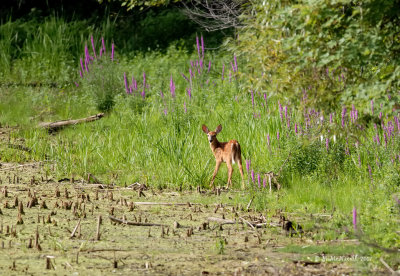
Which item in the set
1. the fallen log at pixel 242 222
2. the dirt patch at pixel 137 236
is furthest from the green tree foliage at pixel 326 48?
the dirt patch at pixel 137 236

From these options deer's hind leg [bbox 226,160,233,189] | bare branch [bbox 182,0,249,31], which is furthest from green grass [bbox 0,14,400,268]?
bare branch [bbox 182,0,249,31]

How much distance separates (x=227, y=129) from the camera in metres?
10.3

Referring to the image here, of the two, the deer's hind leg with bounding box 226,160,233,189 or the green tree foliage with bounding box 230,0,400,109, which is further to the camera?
the deer's hind leg with bounding box 226,160,233,189

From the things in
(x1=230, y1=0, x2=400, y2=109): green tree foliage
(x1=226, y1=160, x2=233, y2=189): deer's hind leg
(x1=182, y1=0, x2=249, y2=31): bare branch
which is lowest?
(x1=226, y1=160, x2=233, y2=189): deer's hind leg

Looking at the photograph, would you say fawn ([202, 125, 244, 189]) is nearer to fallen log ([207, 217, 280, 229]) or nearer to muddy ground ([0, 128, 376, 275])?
muddy ground ([0, 128, 376, 275])

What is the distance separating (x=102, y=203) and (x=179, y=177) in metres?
1.30

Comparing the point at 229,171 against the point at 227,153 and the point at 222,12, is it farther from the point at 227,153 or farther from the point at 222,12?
the point at 222,12

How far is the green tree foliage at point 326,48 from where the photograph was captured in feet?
18.2

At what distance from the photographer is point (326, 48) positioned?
5.76m

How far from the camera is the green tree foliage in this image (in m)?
5.56

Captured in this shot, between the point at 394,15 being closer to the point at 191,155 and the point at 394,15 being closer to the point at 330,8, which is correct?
the point at 330,8

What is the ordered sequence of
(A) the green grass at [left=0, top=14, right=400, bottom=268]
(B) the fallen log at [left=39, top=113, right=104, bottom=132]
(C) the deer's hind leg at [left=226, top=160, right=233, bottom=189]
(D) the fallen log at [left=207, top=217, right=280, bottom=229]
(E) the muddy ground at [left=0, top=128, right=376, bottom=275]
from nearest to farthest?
(E) the muddy ground at [left=0, top=128, right=376, bottom=275] < (D) the fallen log at [left=207, top=217, right=280, bottom=229] < (A) the green grass at [left=0, top=14, right=400, bottom=268] < (C) the deer's hind leg at [left=226, top=160, right=233, bottom=189] < (B) the fallen log at [left=39, top=113, right=104, bottom=132]

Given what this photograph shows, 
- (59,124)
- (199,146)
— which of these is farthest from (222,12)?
(199,146)

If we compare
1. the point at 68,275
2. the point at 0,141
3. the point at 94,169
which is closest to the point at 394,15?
the point at 68,275
